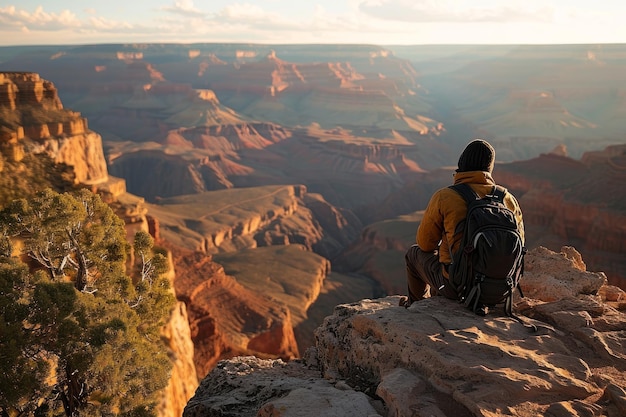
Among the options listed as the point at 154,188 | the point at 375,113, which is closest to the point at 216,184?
the point at 154,188

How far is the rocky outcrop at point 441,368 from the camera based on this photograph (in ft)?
15.6

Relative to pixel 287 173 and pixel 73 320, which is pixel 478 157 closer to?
pixel 73 320

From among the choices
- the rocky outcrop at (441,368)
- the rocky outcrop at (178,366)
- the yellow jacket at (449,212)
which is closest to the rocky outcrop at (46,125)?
the rocky outcrop at (178,366)

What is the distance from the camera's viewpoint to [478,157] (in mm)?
6414

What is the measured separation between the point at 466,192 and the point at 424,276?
157cm

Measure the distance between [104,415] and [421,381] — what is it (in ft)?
20.4

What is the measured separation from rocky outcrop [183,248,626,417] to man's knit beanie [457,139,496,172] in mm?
1875

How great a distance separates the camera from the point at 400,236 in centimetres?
5988

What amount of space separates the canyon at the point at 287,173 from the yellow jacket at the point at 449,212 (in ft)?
5.36

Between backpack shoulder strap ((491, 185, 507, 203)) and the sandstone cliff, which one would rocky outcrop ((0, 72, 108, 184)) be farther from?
backpack shoulder strap ((491, 185, 507, 203))

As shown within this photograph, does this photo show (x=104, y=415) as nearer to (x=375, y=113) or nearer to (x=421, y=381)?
(x=421, y=381)

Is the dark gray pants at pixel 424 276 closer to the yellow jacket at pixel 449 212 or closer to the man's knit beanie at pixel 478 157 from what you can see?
the yellow jacket at pixel 449 212

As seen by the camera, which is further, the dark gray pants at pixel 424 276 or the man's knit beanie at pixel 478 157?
the dark gray pants at pixel 424 276

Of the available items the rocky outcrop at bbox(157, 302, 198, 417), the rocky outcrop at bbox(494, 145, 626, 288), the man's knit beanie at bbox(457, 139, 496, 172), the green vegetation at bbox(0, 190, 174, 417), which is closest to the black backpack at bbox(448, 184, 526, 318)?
the man's knit beanie at bbox(457, 139, 496, 172)
